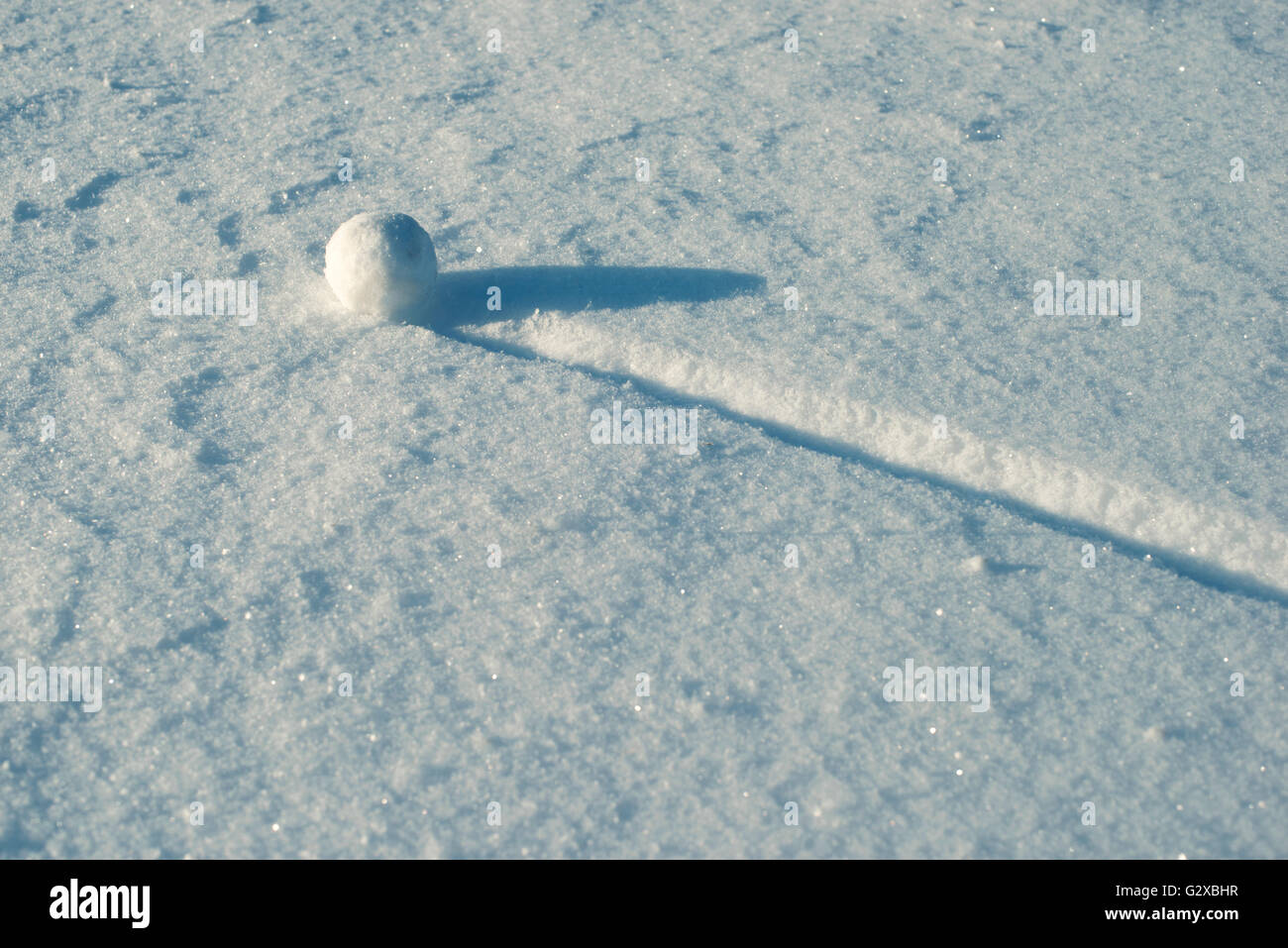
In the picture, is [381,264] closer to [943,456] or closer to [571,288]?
[571,288]

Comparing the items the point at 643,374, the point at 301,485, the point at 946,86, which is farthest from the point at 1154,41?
the point at 301,485

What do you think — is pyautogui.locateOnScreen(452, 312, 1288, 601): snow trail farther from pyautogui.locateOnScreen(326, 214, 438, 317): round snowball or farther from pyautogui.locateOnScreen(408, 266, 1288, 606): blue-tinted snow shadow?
pyautogui.locateOnScreen(326, 214, 438, 317): round snowball

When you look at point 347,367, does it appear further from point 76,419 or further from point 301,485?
point 76,419

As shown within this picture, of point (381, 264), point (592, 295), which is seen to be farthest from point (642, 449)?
point (381, 264)

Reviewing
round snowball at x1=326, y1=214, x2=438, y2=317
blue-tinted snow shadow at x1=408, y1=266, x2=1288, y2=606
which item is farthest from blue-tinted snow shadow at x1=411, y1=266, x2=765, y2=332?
round snowball at x1=326, y1=214, x2=438, y2=317
